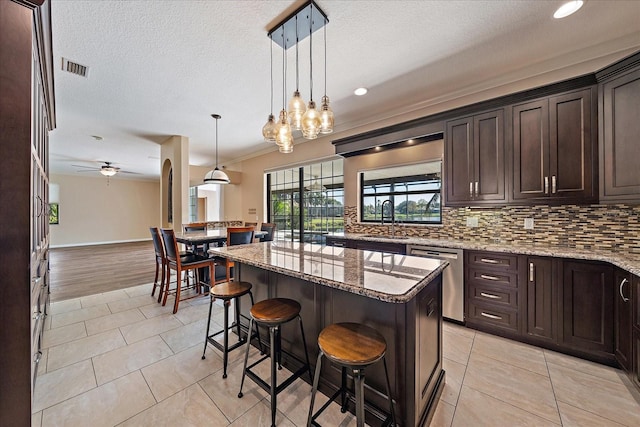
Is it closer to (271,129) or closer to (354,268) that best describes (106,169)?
(271,129)

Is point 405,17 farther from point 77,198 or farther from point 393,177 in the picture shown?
point 77,198

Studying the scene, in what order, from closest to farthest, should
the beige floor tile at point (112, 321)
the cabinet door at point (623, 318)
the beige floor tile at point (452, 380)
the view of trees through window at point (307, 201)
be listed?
the beige floor tile at point (452, 380), the cabinet door at point (623, 318), the beige floor tile at point (112, 321), the view of trees through window at point (307, 201)

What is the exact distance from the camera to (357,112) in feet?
12.3

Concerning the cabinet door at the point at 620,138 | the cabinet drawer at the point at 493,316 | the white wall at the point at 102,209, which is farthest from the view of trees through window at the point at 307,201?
the white wall at the point at 102,209

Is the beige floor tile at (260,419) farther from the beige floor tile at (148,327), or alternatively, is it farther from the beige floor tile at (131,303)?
the beige floor tile at (131,303)

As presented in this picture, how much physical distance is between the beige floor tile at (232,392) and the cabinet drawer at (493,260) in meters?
2.31

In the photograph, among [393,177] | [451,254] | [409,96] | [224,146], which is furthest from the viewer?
[224,146]

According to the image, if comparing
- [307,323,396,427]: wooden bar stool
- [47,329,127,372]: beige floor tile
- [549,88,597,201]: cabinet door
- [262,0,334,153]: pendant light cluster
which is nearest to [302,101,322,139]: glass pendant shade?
[262,0,334,153]: pendant light cluster

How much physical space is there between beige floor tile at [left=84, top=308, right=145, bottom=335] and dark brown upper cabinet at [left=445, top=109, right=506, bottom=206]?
4023 mm

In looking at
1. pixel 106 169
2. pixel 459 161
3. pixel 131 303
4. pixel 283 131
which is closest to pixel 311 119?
pixel 283 131

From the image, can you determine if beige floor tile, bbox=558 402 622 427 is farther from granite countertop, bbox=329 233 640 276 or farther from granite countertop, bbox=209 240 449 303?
granite countertop, bbox=209 240 449 303

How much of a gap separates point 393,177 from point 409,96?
1.10 m

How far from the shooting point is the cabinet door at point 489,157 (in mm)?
2582

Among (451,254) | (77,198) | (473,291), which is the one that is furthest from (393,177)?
(77,198)
